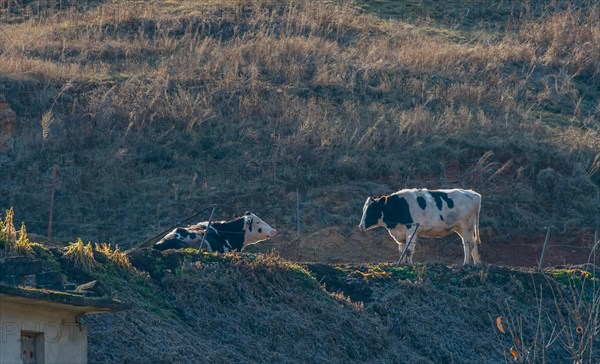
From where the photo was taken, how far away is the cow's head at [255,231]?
30828mm

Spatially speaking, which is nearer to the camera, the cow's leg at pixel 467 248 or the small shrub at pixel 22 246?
the small shrub at pixel 22 246

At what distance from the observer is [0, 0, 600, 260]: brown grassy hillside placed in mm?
36406

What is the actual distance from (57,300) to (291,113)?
25.3 meters

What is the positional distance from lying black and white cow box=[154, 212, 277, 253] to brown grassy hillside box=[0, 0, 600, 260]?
2.24 metres

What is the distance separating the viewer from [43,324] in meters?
16.6

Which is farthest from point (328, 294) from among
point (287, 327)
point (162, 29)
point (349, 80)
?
point (162, 29)

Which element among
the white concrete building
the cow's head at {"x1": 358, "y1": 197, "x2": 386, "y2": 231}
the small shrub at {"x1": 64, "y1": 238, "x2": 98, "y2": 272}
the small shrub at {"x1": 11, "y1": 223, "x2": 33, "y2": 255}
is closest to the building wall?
the white concrete building

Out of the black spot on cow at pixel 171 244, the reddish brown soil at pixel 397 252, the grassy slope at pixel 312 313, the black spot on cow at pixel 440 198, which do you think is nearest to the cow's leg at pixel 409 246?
the black spot on cow at pixel 440 198

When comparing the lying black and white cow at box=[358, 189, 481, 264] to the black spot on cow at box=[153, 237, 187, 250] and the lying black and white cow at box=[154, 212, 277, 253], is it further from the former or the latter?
the black spot on cow at box=[153, 237, 187, 250]

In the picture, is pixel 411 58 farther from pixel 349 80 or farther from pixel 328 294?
pixel 328 294

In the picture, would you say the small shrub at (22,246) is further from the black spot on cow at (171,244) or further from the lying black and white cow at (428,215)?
the lying black and white cow at (428,215)

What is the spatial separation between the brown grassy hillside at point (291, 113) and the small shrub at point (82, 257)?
35.0ft

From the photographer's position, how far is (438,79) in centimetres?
4481

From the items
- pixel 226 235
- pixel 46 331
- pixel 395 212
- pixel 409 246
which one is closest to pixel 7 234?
pixel 46 331
